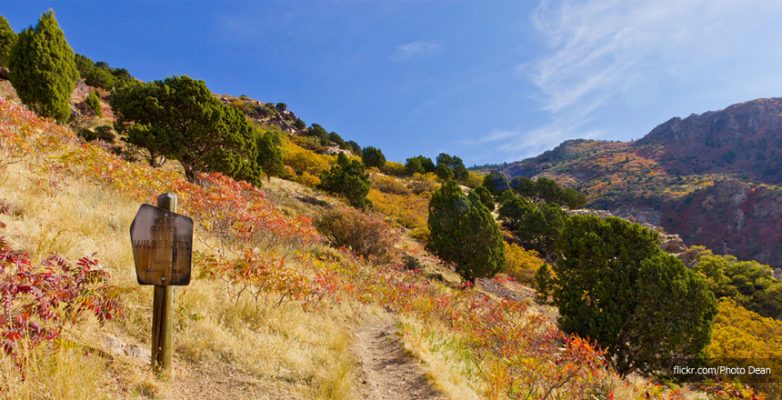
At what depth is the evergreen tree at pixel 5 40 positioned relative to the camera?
86.0ft

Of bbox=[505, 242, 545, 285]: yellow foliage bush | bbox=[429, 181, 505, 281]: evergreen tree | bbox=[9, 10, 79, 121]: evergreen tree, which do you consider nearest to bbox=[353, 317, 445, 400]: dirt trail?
bbox=[429, 181, 505, 281]: evergreen tree

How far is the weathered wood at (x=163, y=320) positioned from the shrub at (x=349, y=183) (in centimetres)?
2508

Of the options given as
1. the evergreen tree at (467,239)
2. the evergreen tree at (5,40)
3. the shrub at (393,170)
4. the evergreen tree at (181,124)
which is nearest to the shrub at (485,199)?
the shrub at (393,170)

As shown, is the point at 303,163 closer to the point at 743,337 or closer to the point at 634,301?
the point at 634,301

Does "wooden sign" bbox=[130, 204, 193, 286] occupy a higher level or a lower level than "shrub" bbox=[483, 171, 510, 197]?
lower

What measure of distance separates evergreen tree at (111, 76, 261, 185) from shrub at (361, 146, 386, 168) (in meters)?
37.0

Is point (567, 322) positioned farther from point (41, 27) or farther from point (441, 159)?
point (441, 159)

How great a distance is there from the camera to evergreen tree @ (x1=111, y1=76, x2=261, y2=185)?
52.2ft

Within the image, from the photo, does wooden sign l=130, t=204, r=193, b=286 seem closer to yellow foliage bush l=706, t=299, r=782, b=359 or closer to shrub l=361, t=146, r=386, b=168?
yellow foliage bush l=706, t=299, r=782, b=359

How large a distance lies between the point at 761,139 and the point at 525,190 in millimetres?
120014

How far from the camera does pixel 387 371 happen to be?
18.5 ft

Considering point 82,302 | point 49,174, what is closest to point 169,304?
point 82,302

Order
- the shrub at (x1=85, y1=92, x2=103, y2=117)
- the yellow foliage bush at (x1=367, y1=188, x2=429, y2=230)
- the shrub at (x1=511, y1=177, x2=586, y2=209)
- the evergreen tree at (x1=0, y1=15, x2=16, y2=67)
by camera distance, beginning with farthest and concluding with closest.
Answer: the shrub at (x1=511, y1=177, x2=586, y2=209) → the yellow foliage bush at (x1=367, y1=188, x2=429, y2=230) → the evergreen tree at (x1=0, y1=15, x2=16, y2=67) → the shrub at (x1=85, y1=92, x2=103, y2=117)

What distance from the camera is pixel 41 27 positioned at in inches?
678
